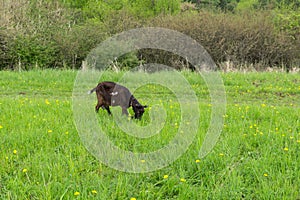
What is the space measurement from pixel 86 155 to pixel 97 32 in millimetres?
14524

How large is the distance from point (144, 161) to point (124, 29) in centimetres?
1742

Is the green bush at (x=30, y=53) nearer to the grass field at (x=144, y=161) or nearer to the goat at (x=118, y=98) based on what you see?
the grass field at (x=144, y=161)

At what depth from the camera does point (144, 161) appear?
373 centimetres

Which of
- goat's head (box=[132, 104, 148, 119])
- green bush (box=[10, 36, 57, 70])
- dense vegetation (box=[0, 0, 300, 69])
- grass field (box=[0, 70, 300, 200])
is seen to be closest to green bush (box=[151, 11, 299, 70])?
dense vegetation (box=[0, 0, 300, 69])

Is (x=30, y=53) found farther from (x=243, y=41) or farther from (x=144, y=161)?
(x=144, y=161)

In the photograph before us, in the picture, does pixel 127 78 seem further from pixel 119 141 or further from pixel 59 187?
pixel 59 187

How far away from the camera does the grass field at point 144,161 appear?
3.20 meters

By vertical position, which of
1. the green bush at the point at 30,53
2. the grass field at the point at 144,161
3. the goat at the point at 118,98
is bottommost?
the green bush at the point at 30,53

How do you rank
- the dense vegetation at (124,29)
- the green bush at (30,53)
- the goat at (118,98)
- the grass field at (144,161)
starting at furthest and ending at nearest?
1. the dense vegetation at (124,29)
2. the green bush at (30,53)
3. the goat at (118,98)
4. the grass field at (144,161)

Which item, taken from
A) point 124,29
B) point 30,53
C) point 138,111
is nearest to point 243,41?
point 124,29

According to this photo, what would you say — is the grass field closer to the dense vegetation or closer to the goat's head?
the goat's head

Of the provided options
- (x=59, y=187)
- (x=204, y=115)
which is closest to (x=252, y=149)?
(x=204, y=115)

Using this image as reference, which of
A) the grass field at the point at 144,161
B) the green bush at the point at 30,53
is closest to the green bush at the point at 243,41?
the green bush at the point at 30,53

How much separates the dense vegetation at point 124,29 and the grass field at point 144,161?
9.92 metres
